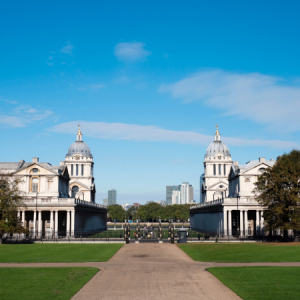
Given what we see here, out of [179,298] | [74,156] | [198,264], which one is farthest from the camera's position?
[74,156]

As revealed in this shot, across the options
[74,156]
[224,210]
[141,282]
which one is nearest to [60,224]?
[224,210]

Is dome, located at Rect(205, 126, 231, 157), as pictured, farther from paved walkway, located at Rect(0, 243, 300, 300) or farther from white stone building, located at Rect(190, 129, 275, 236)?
paved walkway, located at Rect(0, 243, 300, 300)

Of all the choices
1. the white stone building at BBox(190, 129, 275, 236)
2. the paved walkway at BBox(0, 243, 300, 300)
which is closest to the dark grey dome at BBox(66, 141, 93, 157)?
the white stone building at BBox(190, 129, 275, 236)

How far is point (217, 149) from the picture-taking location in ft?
578

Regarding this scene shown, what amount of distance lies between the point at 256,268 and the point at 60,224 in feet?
278

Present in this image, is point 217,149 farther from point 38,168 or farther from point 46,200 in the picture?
point 46,200

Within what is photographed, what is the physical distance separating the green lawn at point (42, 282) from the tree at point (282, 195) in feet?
149

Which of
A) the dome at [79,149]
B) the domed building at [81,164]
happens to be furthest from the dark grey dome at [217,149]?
the dome at [79,149]

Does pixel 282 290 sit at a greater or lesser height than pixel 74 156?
lesser

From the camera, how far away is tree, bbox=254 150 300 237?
7412 centimetres

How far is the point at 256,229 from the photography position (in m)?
105

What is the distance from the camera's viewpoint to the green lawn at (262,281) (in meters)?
25.4

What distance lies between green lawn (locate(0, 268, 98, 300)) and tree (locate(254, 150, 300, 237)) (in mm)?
45309

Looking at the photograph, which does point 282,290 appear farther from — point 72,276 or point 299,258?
point 299,258
